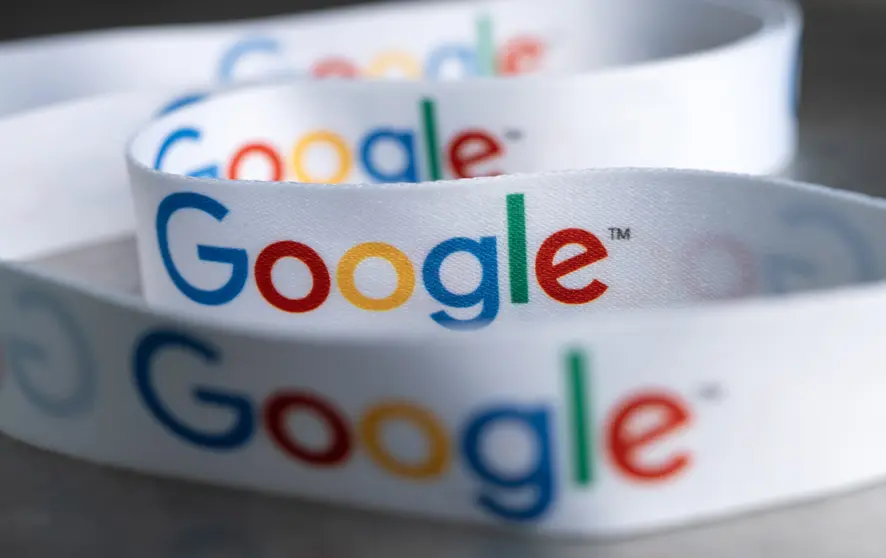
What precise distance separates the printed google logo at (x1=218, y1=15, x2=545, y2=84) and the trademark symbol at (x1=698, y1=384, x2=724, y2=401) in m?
1.75

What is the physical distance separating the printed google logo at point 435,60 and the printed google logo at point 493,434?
1.60m

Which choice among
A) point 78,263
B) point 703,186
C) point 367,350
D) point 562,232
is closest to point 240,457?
point 367,350

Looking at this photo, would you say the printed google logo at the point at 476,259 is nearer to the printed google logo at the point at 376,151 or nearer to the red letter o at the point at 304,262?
the red letter o at the point at 304,262

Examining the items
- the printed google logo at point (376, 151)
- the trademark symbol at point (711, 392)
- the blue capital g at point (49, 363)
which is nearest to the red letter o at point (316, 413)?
the blue capital g at point (49, 363)

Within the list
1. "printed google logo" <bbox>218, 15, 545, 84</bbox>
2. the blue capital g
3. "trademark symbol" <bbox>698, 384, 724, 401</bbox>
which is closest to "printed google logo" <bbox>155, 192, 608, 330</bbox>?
the blue capital g

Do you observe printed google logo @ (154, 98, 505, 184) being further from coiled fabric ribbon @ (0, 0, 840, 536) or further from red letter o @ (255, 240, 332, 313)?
red letter o @ (255, 240, 332, 313)

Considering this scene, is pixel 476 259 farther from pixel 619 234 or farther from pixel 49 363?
pixel 49 363

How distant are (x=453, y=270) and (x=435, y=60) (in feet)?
4.16

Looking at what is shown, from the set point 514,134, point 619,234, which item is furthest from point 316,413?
point 514,134

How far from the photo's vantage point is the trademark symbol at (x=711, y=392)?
1.59m

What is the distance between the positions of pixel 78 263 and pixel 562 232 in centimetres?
100

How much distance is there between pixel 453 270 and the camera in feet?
6.76

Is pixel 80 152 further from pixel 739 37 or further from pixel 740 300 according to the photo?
pixel 739 37

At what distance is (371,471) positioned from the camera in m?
1.66
